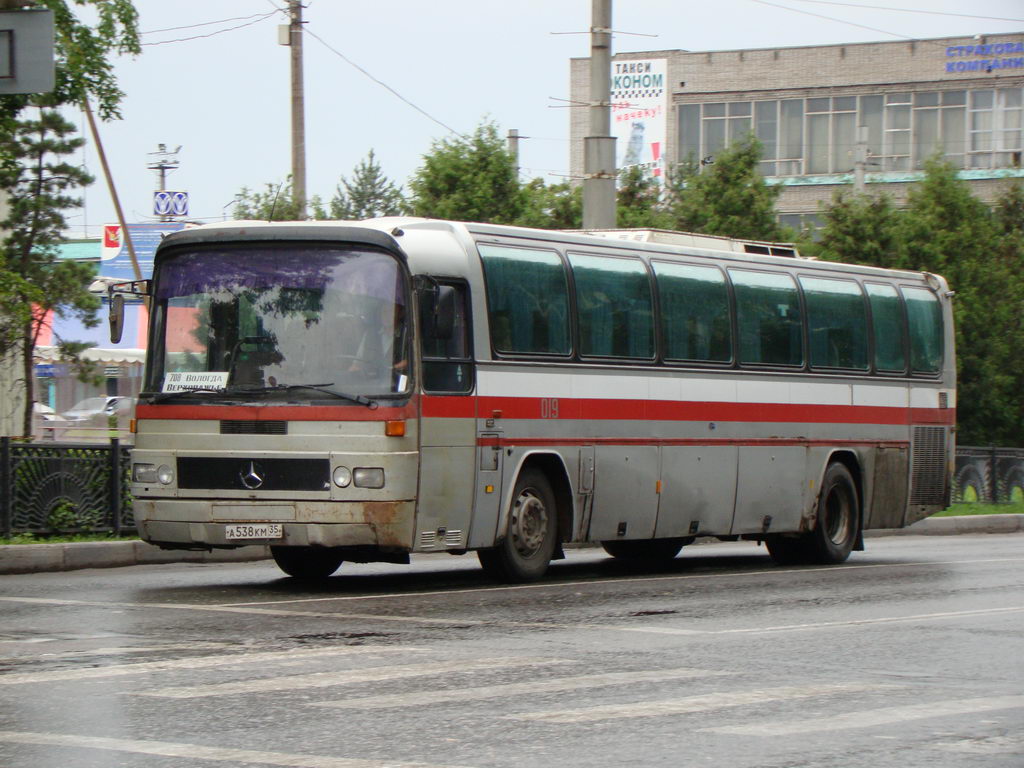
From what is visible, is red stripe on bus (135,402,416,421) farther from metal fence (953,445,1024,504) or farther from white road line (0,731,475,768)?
metal fence (953,445,1024,504)

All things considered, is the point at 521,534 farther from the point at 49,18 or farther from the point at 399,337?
the point at 49,18

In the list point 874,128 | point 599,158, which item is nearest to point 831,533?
point 599,158

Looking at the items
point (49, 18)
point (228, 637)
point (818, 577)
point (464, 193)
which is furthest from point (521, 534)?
point (464, 193)

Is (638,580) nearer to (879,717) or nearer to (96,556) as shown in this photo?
(96,556)

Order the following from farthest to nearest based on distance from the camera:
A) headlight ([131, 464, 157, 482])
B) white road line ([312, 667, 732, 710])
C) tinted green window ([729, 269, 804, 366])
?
tinted green window ([729, 269, 804, 366]) < headlight ([131, 464, 157, 482]) < white road line ([312, 667, 732, 710])

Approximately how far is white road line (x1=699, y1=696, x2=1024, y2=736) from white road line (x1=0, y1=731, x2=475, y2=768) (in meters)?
1.65

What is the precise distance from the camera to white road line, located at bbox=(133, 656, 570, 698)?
848 centimetres

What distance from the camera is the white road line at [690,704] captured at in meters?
7.88

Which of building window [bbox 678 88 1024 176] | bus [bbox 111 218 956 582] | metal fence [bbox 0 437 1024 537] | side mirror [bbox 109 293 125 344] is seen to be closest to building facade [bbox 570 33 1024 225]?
building window [bbox 678 88 1024 176]

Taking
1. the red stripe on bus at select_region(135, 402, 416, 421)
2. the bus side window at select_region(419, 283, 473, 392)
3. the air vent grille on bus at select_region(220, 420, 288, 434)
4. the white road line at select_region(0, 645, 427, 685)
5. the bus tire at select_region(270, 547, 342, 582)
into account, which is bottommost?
the bus tire at select_region(270, 547, 342, 582)

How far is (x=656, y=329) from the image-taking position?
16.8 m

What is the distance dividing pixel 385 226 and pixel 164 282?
1930mm

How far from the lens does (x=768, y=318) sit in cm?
1844

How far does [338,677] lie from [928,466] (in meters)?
13.2
